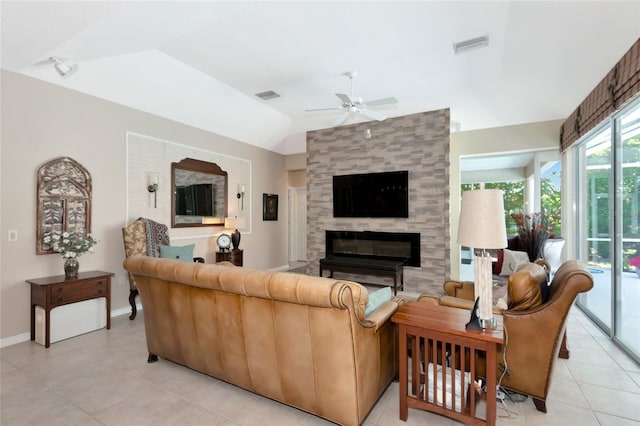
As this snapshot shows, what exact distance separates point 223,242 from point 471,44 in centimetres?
465

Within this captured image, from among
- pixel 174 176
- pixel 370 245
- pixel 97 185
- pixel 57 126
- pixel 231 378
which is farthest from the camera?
pixel 370 245

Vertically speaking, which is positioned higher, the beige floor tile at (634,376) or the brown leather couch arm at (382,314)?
the brown leather couch arm at (382,314)

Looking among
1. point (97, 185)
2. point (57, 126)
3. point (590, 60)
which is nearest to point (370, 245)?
point (590, 60)

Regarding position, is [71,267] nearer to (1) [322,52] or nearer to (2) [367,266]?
(1) [322,52]

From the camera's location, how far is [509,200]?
7410 millimetres

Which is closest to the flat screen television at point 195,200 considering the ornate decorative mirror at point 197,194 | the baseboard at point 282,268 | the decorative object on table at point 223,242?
the ornate decorative mirror at point 197,194

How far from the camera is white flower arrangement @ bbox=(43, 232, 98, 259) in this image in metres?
3.24

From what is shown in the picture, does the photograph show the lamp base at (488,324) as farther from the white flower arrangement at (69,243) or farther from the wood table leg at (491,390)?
the white flower arrangement at (69,243)

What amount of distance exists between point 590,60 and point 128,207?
587 cm

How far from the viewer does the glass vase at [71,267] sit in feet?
10.8

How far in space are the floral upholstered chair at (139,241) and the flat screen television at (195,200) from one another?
0.79 meters

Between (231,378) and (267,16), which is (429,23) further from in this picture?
(231,378)

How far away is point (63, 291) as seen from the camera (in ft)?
10.3

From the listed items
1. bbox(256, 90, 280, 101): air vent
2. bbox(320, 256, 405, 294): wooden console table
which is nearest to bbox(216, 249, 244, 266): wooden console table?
bbox(320, 256, 405, 294): wooden console table
